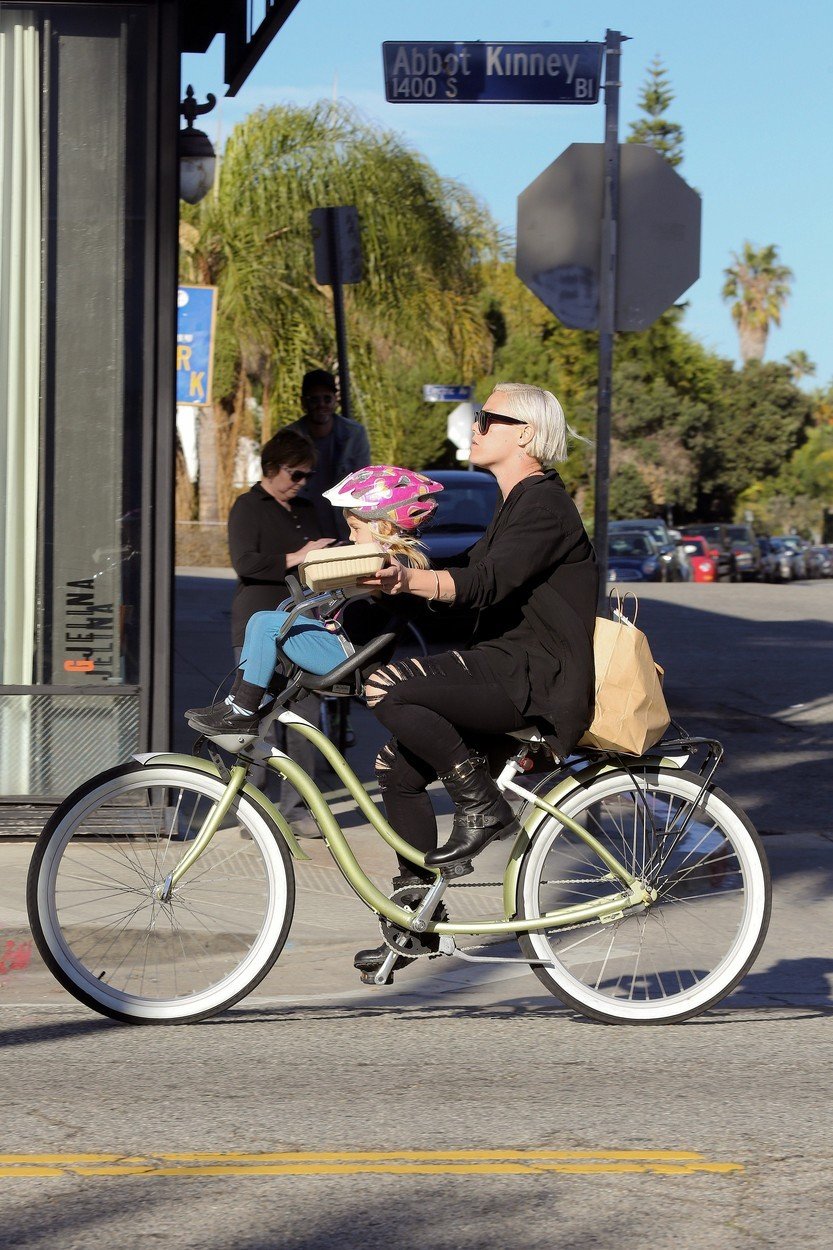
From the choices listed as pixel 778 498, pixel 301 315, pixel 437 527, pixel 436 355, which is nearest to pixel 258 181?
pixel 301 315

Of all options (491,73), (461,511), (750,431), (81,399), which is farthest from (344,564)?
(750,431)

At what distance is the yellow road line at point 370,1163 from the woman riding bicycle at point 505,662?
3.63 ft

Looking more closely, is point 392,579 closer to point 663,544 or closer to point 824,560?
point 663,544

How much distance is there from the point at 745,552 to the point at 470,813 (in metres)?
48.4

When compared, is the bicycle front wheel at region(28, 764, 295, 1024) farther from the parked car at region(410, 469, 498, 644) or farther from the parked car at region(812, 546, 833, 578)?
the parked car at region(812, 546, 833, 578)

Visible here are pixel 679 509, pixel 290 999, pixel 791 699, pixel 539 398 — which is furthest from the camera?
pixel 679 509

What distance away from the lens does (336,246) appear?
415 inches

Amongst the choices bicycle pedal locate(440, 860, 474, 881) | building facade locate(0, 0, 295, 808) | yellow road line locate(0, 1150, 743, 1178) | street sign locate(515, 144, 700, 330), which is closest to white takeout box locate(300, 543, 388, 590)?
bicycle pedal locate(440, 860, 474, 881)

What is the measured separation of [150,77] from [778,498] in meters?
76.4

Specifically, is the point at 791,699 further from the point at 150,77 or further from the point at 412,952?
the point at 412,952

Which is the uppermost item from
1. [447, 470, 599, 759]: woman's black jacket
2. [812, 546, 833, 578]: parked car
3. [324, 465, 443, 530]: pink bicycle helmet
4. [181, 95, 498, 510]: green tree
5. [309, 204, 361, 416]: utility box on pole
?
[181, 95, 498, 510]: green tree

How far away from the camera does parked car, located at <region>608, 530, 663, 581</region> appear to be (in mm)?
39125

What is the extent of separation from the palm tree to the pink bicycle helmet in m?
91.0

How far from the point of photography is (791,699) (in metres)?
13.9
